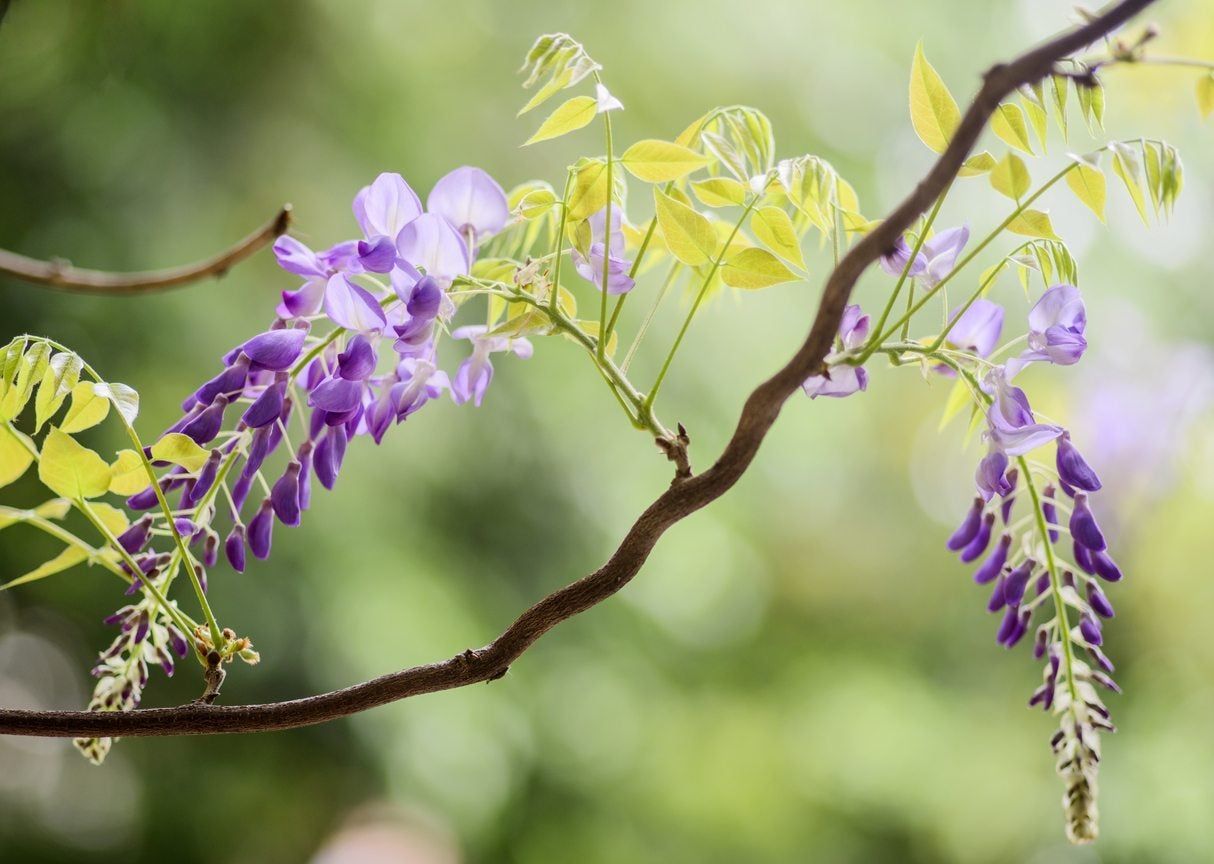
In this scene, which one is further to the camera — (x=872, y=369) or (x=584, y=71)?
(x=872, y=369)

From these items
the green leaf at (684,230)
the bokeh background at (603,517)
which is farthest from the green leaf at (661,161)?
the bokeh background at (603,517)

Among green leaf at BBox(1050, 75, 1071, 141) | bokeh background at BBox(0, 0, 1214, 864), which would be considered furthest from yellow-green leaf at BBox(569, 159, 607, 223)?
bokeh background at BBox(0, 0, 1214, 864)

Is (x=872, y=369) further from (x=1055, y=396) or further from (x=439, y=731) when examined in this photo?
(x=439, y=731)

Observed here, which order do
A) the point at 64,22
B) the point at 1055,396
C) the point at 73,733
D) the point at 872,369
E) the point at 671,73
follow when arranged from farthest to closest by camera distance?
the point at 872,369, the point at 1055,396, the point at 671,73, the point at 64,22, the point at 73,733

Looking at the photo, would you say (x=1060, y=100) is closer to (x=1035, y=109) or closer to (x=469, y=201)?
(x=1035, y=109)

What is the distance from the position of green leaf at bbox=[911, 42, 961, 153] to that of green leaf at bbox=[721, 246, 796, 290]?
47 millimetres

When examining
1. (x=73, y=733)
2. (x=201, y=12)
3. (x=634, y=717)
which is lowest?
(x=73, y=733)

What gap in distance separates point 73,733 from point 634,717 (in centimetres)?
116

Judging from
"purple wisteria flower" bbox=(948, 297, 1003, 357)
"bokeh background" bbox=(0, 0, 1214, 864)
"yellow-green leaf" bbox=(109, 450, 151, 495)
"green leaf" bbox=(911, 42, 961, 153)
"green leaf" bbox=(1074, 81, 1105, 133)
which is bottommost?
Answer: "yellow-green leaf" bbox=(109, 450, 151, 495)

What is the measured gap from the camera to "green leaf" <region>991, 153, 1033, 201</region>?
0.24 m

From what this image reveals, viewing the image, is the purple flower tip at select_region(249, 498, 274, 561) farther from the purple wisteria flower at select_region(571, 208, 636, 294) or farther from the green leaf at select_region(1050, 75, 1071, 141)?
the green leaf at select_region(1050, 75, 1071, 141)

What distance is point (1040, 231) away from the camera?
0.28m

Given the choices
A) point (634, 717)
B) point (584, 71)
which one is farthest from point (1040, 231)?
point (634, 717)

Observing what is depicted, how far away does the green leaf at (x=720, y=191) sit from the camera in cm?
29
